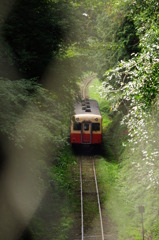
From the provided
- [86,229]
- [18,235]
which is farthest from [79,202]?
[18,235]

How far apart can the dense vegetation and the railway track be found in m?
0.57

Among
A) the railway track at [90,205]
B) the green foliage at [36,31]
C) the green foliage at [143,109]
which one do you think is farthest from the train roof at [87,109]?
the green foliage at [36,31]

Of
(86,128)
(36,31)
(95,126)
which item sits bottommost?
(86,128)

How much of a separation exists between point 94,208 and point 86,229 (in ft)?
7.09

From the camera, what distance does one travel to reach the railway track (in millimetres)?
14289

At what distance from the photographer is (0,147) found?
9680 millimetres

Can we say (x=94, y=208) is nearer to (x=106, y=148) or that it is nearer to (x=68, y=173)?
(x=68, y=173)

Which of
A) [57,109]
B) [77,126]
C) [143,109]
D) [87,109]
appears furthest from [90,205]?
[87,109]

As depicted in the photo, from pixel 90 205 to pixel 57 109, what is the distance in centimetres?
626

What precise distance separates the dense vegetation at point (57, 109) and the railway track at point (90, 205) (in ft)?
1.87

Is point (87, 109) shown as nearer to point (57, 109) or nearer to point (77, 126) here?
point (77, 126)

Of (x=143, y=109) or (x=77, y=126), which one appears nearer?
(x=143, y=109)

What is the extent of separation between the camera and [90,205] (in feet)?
55.7

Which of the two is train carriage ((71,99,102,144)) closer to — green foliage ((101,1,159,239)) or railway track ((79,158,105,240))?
railway track ((79,158,105,240))
